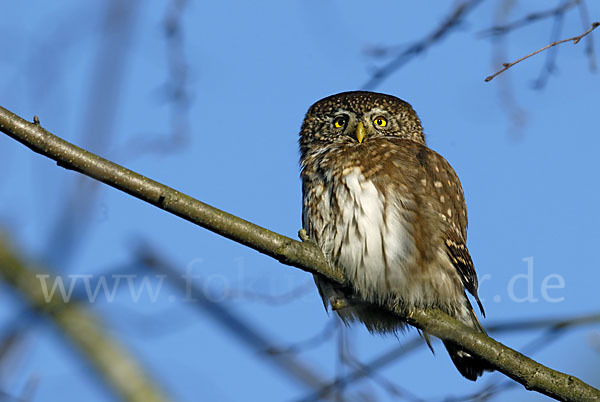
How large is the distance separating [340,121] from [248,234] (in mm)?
2295

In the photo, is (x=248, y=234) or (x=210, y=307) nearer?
(x=210, y=307)

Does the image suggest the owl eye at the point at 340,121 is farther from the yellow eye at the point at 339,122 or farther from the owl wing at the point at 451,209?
the owl wing at the point at 451,209

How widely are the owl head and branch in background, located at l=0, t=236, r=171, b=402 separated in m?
2.97

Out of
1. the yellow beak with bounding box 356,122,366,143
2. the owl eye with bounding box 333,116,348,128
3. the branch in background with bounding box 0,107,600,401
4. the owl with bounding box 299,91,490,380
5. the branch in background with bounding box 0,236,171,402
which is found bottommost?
the branch in background with bounding box 0,236,171,402

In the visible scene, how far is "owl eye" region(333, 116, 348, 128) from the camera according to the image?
5.30 metres

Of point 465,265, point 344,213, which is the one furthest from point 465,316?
point 344,213

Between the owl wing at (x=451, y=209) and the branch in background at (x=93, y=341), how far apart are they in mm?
2548

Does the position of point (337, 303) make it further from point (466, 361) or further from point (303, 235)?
point (466, 361)

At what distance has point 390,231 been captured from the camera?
4176mm

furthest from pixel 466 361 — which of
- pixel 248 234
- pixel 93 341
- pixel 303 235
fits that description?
pixel 93 341

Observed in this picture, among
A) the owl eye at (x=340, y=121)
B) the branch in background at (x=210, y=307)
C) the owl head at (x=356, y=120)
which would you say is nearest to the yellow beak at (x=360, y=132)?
the owl head at (x=356, y=120)

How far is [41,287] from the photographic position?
237 cm

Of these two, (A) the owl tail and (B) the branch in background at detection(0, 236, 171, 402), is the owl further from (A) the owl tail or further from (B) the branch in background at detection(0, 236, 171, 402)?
(B) the branch in background at detection(0, 236, 171, 402)

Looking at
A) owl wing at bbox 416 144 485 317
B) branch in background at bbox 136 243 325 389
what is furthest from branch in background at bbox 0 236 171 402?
owl wing at bbox 416 144 485 317
